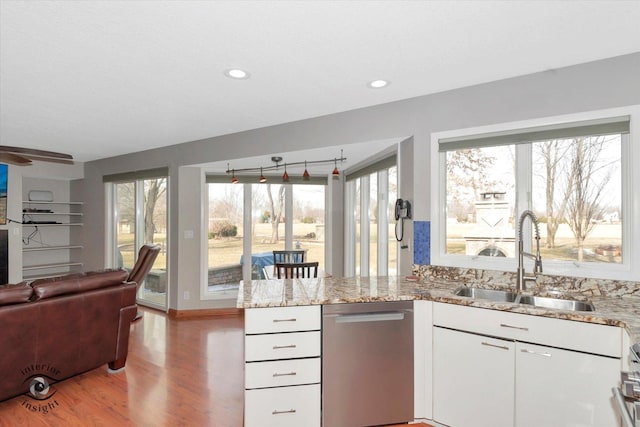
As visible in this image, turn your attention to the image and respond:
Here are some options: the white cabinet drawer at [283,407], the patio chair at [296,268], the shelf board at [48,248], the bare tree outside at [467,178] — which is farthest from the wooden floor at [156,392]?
the shelf board at [48,248]

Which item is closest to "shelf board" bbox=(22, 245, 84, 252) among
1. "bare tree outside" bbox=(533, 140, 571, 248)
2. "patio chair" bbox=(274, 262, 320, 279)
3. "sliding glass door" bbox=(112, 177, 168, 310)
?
"sliding glass door" bbox=(112, 177, 168, 310)

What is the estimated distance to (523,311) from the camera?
6.21 feet

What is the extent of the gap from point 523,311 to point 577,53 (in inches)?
66.6

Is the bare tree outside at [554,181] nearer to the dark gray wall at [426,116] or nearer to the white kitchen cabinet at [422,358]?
the dark gray wall at [426,116]

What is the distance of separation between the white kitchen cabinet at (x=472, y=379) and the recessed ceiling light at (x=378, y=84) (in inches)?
72.2

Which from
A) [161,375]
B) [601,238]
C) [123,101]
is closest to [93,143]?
[123,101]

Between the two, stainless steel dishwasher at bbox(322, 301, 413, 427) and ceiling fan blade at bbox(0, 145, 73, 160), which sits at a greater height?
ceiling fan blade at bbox(0, 145, 73, 160)

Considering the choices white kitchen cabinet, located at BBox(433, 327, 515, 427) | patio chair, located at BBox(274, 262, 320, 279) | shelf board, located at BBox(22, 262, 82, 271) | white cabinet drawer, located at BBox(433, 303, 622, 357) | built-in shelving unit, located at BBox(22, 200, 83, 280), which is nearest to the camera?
white cabinet drawer, located at BBox(433, 303, 622, 357)

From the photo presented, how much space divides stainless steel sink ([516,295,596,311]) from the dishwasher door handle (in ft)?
2.84

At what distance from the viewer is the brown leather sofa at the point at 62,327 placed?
92.4 inches

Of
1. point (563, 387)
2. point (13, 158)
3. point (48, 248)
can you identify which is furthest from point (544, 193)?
point (48, 248)

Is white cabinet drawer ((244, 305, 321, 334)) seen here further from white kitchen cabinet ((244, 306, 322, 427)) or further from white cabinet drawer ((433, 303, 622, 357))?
white cabinet drawer ((433, 303, 622, 357))

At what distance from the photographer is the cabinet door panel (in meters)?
1.70

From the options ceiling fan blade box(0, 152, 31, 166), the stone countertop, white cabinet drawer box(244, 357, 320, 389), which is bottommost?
white cabinet drawer box(244, 357, 320, 389)
